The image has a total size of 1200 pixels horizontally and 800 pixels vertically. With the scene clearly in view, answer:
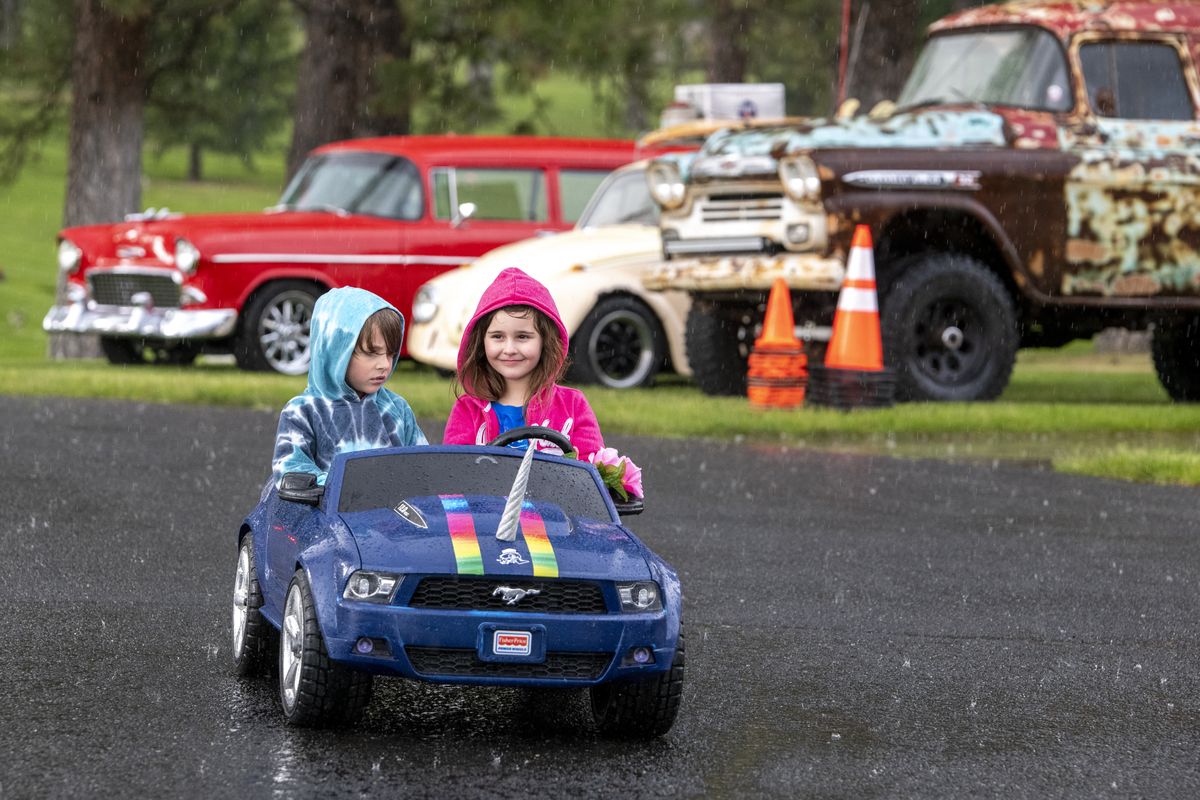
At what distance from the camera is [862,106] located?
74.7 feet

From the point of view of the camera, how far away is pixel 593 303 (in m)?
16.3

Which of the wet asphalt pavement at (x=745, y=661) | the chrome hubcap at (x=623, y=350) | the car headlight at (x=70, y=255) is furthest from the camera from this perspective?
the car headlight at (x=70, y=255)

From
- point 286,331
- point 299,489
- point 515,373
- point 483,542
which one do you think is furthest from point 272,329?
point 483,542

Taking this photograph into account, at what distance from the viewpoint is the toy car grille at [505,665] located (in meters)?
5.04

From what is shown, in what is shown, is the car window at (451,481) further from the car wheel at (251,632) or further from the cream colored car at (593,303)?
the cream colored car at (593,303)

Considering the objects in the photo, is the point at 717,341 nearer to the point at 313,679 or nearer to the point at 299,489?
the point at 299,489

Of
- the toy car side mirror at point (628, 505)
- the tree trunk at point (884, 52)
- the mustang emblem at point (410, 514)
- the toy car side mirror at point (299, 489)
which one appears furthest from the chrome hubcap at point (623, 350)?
the mustang emblem at point (410, 514)

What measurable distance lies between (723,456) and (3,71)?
51.6 ft

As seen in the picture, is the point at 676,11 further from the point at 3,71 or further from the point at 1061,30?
the point at 1061,30

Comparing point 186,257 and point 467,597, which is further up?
point 186,257

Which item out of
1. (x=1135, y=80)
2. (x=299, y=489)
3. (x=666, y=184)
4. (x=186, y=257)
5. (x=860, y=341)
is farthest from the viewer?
(x=186, y=257)

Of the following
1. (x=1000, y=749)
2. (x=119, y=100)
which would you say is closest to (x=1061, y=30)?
(x=1000, y=749)

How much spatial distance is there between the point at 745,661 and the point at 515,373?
1.12 meters

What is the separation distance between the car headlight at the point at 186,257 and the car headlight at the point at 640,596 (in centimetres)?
1269
